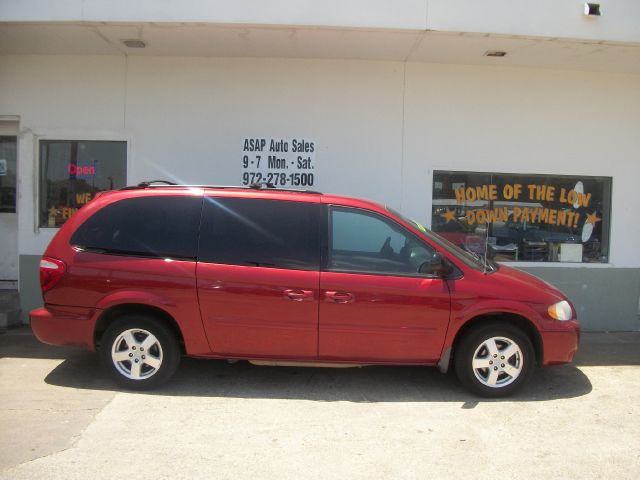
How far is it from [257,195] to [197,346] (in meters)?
1.45

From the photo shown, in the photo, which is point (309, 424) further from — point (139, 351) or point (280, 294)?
point (139, 351)

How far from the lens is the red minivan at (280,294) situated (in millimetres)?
4465

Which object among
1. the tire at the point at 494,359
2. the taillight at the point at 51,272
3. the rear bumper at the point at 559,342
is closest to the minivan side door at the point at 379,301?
the tire at the point at 494,359

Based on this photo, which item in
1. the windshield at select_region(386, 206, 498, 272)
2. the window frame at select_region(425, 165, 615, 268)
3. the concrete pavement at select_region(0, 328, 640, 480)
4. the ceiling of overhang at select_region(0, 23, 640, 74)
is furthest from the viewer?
the window frame at select_region(425, 165, 615, 268)

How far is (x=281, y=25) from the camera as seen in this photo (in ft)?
19.0

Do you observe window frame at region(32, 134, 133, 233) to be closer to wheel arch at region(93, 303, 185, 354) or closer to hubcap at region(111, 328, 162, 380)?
wheel arch at region(93, 303, 185, 354)

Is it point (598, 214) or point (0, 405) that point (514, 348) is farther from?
point (0, 405)

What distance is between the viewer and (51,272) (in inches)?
181

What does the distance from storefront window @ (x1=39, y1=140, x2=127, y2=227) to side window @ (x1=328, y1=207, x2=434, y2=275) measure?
3893mm

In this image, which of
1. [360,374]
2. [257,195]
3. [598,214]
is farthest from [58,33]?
[598,214]

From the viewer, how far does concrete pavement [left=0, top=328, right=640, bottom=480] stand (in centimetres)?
341

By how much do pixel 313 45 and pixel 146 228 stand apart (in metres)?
3.26

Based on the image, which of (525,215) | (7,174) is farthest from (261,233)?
(7,174)

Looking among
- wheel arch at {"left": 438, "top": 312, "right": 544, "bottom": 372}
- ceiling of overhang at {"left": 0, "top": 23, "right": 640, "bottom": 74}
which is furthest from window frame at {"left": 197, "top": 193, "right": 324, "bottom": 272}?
ceiling of overhang at {"left": 0, "top": 23, "right": 640, "bottom": 74}
